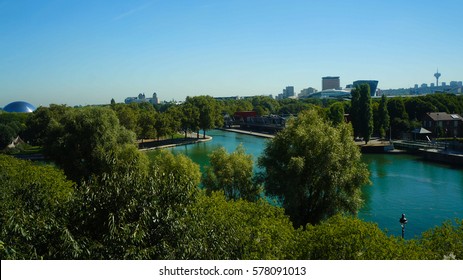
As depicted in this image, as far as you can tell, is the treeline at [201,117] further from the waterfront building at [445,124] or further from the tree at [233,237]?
the tree at [233,237]

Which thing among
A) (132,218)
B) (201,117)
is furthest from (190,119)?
(132,218)

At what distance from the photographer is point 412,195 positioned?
96.4ft

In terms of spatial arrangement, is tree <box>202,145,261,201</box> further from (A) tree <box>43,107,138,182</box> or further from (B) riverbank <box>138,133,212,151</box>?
(B) riverbank <box>138,133,212,151</box>

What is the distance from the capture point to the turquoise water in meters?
23.7

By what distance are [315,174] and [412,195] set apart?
12566mm

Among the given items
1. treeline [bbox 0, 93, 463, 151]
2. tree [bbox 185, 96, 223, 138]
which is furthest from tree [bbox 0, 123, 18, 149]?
tree [bbox 185, 96, 223, 138]

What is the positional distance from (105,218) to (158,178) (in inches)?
68.8

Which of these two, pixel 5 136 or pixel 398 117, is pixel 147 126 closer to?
pixel 5 136

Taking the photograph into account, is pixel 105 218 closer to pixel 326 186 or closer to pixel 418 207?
pixel 326 186

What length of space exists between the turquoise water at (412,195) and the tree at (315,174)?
9.79 ft

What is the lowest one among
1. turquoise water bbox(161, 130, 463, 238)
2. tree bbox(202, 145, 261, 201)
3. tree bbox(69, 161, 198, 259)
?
turquoise water bbox(161, 130, 463, 238)

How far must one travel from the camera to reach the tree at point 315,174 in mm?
20297

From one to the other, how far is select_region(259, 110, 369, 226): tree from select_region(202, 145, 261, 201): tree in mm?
1819
